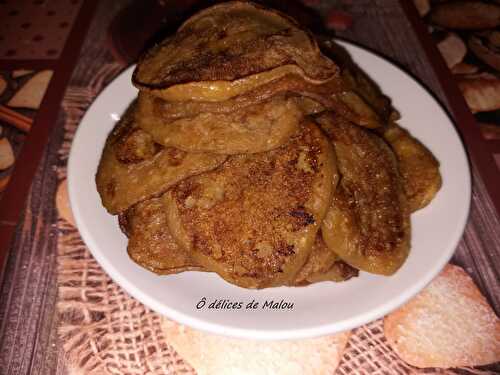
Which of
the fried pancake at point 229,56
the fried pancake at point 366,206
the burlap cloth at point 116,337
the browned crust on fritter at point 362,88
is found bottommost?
the burlap cloth at point 116,337

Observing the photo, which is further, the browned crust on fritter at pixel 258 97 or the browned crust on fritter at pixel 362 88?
the browned crust on fritter at pixel 362 88

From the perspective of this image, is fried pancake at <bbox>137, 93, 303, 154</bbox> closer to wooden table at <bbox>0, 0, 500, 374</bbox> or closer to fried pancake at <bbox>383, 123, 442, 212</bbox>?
fried pancake at <bbox>383, 123, 442, 212</bbox>

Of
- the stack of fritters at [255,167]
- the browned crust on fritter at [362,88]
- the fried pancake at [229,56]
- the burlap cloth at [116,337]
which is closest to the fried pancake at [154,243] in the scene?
the stack of fritters at [255,167]

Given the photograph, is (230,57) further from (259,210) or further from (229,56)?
(259,210)

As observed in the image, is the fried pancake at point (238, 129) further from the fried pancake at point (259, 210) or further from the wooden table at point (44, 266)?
the wooden table at point (44, 266)

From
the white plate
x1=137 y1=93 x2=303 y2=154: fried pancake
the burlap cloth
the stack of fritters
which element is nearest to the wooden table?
the burlap cloth

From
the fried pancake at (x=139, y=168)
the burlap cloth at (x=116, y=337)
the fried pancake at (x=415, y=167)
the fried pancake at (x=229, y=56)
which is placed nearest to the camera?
the fried pancake at (x=229, y=56)

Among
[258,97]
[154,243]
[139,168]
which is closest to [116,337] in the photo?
[154,243]
